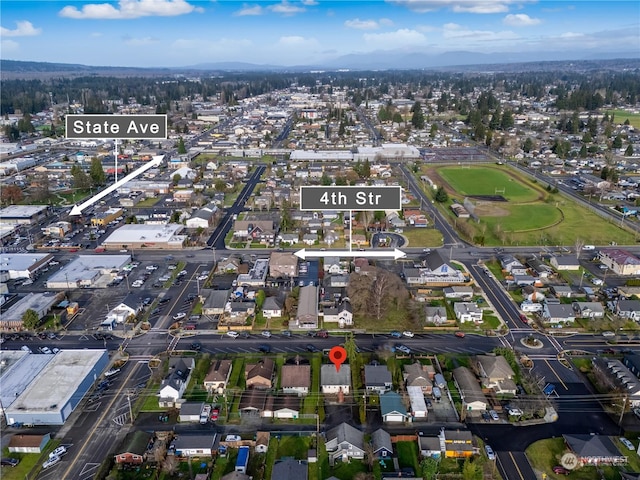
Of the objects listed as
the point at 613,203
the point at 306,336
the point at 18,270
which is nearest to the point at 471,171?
the point at 613,203

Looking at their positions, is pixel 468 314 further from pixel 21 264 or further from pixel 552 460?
pixel 21 264

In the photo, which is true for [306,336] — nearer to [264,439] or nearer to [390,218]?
[264,439]

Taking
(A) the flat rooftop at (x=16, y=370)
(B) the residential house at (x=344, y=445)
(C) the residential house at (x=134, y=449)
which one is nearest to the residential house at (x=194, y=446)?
(C) the residential house at (x=134, y=449)

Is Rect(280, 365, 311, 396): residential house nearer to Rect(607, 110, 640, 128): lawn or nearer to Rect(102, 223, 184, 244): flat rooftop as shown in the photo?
Rect(102, 223, 184, 244): flat rooftop

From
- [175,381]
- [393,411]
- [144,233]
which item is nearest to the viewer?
[393,411]

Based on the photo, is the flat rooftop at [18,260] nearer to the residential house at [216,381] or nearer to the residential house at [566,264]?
the residential house at [216,381]

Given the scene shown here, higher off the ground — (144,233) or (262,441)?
(144,233)

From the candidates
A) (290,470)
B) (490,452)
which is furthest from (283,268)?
(490,452)
